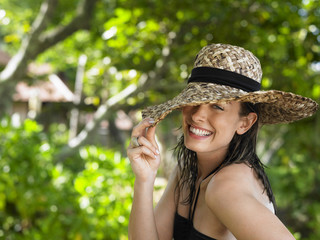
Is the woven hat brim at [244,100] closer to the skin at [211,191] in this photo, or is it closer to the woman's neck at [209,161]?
the skin at [211,191]

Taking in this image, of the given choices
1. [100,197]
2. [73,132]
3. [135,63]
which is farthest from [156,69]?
[73,132]

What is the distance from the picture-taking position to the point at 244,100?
143cm

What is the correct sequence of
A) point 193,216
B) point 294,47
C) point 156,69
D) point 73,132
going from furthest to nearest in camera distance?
1. point 73,132
2. point 156,69
3. point 294,47
4. point 193,216

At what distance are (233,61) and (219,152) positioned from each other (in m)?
0.37

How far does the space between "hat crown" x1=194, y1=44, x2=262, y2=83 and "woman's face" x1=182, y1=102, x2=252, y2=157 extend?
0.42ft

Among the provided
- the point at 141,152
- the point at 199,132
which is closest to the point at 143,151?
the point at 141,152

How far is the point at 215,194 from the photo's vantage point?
1.36 metres

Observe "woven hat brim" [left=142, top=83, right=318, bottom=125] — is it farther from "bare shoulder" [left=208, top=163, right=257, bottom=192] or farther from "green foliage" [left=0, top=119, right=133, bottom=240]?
"green foliage" [left=0, top=119, right=133, bottom=240]

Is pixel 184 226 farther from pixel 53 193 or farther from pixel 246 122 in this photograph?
pixel 53 193

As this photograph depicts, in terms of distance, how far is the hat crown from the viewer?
4.93ft

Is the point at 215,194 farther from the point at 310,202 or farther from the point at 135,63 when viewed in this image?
the point at 310,202

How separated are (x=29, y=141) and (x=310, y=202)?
16.5 ft

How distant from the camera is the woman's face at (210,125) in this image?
4.93ft

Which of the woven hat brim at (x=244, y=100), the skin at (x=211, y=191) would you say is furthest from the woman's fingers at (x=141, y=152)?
the woven hat brim at (x=244, y=100)
